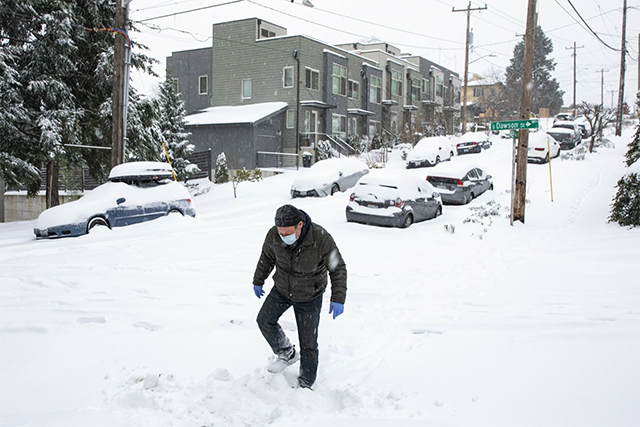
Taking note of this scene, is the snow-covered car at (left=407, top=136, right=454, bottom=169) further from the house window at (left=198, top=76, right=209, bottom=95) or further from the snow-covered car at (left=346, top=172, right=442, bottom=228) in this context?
the house window at (left=198, top=76, right=209, bottom=95)

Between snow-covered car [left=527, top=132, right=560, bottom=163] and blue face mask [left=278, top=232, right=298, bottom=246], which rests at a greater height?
snow-covered car [left=527, top=132, right=560, bottom=163]

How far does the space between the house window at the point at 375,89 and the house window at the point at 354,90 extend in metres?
1.98

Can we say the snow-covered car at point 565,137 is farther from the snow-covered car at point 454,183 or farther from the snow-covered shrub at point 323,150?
the snow-covered car at point 454,183

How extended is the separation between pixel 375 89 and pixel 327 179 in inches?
986

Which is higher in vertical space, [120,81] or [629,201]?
[120,81]

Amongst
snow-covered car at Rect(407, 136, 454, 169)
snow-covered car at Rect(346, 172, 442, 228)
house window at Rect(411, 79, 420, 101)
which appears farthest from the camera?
house window at Rect(411, 79, 420, 101)

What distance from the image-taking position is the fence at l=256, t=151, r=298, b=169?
3094 centimetres

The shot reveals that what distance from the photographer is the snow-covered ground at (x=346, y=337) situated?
3.96 metres

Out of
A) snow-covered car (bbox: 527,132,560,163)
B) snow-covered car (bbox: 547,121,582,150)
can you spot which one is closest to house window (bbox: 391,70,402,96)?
snow-covered car (bbox: 547,121,582,150)

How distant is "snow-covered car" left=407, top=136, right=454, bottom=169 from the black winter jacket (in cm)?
2480

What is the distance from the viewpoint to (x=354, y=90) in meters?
39.3

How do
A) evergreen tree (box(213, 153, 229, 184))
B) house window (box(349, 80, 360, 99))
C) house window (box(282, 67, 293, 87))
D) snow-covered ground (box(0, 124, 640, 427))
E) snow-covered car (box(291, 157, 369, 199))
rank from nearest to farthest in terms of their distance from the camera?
1. snow-covered ground (box(0, 124, 640, 427))
2. snow-covered car (box(291, 157, 369, 199))
3. evergreen tree (box(213, 153, 229, 184))
4. house window (box(282, 67, 293, 87))
5. house window (box(349, 80, 360, 99))

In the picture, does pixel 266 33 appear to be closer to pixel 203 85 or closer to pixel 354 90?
pixel 203 85

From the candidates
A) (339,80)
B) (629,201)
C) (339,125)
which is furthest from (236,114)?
(629,201)
